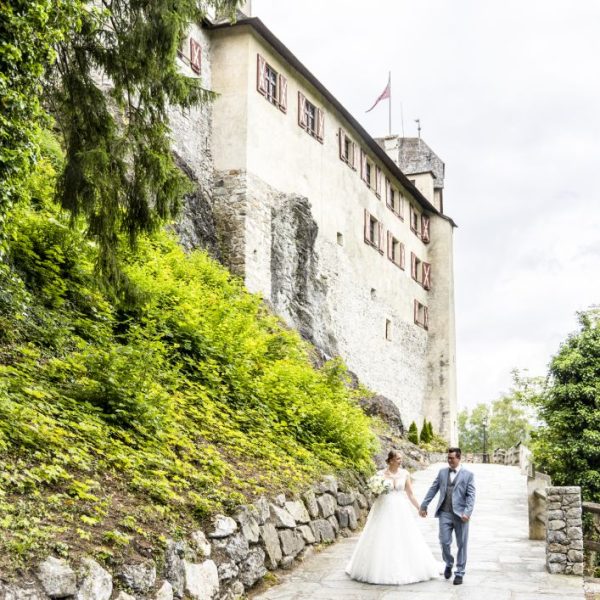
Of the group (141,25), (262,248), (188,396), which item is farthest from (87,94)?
(262,248)

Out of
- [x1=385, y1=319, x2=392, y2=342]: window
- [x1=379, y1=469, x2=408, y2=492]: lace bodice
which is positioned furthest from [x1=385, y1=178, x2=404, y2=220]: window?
[x1=379, y1=469, x2=408, y2=492]: lace bodice

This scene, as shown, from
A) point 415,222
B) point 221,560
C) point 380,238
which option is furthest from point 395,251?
point 221,560

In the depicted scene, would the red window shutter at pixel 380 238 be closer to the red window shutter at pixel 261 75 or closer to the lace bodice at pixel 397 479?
the red window shutter at pixel 261 75

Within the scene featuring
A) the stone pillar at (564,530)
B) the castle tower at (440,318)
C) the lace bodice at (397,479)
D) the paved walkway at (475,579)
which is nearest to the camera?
the paved walkway at (475,579)

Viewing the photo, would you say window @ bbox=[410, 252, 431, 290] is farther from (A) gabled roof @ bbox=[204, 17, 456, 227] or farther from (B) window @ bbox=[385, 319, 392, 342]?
(B) window @ bbox=[385, 319, 392, 342]

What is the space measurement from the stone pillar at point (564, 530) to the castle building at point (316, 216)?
12807 millimetres

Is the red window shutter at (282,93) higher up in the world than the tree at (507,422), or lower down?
higher up

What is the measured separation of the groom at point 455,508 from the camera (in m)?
9.28

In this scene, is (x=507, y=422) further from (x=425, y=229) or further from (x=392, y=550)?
(x=392, y=550)

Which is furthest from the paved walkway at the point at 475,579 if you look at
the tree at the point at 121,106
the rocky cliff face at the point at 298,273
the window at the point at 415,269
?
the window at the point at 415,269

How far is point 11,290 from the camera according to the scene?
9.53 meters

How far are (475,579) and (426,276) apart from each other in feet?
105

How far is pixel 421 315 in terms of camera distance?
39562mm

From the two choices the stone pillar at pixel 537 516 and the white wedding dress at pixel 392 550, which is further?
the stone pillar at pixel 537 516
